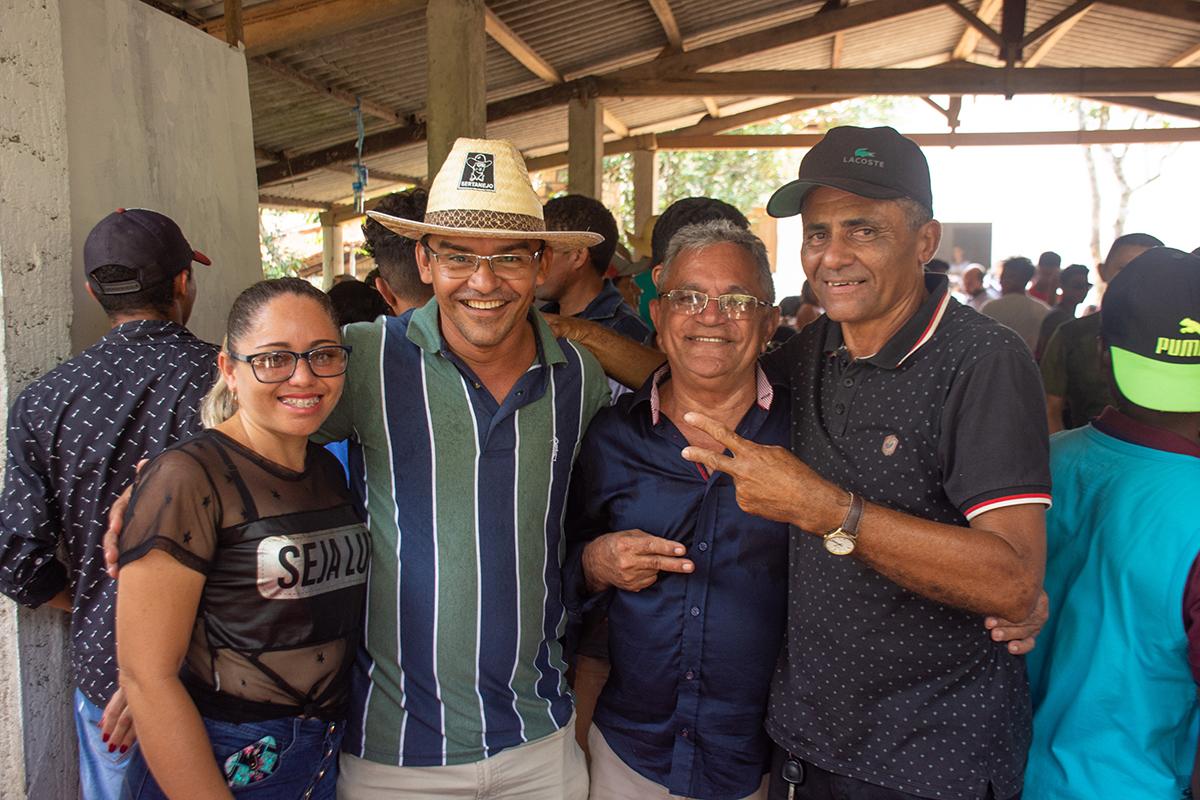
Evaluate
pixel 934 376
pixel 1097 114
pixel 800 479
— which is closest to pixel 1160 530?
pixel 934 376

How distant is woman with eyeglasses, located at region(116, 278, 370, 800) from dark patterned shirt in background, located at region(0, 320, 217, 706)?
0.36m

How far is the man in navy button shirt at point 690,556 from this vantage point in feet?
6.95

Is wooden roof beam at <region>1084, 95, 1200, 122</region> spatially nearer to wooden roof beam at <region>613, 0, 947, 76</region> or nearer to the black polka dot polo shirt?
wooden roof beam at <region>613, 0, 947, 76</region>

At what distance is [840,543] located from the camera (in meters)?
1.68

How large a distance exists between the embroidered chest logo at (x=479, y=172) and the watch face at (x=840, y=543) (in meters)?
1.10

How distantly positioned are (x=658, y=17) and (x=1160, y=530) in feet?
24.0

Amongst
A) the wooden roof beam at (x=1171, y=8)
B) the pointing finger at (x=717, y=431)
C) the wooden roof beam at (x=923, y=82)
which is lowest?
the pointing finger at (x=717, y=431)

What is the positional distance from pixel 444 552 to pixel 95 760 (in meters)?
1.06

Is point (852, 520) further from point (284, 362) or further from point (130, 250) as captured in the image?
point (130, 250)

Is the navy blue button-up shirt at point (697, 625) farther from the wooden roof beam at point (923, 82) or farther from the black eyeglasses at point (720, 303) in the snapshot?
the wooden roof beam at point (923, 82)

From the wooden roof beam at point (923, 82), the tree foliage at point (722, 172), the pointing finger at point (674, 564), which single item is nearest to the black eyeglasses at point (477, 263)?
the pointing finger at point (674, 564)

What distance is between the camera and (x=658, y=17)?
8.08m

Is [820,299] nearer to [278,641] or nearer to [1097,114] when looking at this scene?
[278,641]

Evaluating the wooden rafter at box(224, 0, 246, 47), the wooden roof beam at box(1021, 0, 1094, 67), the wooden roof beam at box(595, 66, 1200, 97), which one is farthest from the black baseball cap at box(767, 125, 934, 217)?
the wooden roof beam at box(1021, 0, 1094, 67)
